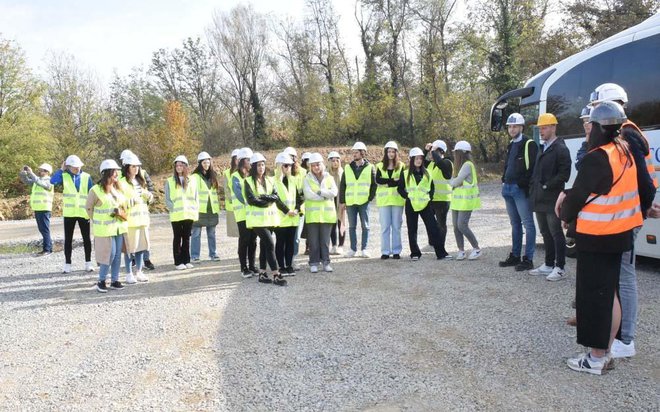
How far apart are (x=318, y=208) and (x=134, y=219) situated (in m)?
2.77

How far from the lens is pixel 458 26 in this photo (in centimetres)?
3067

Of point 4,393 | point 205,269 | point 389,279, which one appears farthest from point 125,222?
point 389,279

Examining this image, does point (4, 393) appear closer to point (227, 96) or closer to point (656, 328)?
point (656, 328)

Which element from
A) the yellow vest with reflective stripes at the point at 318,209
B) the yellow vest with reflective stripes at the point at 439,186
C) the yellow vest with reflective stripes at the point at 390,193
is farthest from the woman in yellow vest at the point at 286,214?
the yellow vest with reflective stripes at the point at 439,186

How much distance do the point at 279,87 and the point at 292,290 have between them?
37250 mm

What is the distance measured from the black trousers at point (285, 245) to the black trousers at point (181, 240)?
1.69m

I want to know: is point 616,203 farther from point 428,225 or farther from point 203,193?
point 203,193

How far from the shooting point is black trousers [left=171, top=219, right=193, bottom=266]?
8.20 m

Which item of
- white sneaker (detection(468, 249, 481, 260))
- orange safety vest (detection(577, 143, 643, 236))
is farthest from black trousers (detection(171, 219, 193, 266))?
orange safety vest (detection(577, 143, 643, 236))

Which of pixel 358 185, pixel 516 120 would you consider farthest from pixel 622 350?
pixel 358 185

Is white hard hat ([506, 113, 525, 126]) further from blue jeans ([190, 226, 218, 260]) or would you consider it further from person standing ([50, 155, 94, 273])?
person standing ([50, 155, 94, 273])

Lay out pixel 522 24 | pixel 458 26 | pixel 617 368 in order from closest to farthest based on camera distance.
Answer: pixel 617 368 → pixel 522 24 → pixel 458 26

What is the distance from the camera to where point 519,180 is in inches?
271

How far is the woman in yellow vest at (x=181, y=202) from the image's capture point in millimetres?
8062
